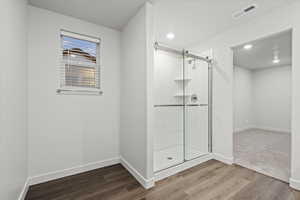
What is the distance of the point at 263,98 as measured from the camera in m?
5.43

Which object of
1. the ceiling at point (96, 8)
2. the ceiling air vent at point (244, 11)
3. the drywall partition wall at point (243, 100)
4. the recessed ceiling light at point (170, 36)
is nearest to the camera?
the ceiling at point (96, 8)

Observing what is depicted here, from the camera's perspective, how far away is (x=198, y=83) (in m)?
2.93

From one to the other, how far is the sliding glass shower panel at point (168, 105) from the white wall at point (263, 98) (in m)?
3.20

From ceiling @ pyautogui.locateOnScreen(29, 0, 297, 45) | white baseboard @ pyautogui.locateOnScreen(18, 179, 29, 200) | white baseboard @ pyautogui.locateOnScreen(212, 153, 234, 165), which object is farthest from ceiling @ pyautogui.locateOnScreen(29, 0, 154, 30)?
white baseboard @ pyautogui.locateOnScreen(212, 153, 234, 165)

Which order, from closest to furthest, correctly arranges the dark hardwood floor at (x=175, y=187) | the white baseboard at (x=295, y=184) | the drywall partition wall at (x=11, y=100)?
the drywall partition wall at (x=11, y=100) < the dark hardwood floor at (x=175, y=187) < the white baseboard at (x=295, y=184)

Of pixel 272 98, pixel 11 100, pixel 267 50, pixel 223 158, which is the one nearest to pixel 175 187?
pixel 223 158

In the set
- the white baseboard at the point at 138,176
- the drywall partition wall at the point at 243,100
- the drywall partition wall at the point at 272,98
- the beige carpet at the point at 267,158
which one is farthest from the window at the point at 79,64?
the drywall partition wall at the point at 272,98

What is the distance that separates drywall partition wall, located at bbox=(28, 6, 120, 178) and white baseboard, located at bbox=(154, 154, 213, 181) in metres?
0.95

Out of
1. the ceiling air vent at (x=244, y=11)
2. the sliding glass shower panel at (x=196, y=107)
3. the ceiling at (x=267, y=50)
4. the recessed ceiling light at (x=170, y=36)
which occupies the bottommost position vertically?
the sliding glass shower panel at (x=196, y=107)

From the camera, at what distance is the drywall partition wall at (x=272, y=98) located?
488 cm

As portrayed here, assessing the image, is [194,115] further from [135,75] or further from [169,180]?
[135,75]

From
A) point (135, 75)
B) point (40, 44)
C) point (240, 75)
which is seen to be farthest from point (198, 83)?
point (240, 75)

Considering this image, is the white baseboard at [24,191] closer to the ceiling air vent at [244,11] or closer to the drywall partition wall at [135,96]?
the drywall partition wall at [135,96]

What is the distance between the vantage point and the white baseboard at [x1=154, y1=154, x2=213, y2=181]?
1.96 m
